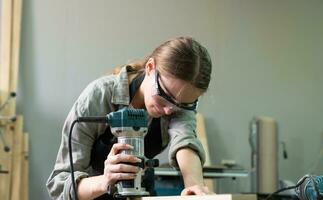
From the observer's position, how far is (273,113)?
4117 millimetres

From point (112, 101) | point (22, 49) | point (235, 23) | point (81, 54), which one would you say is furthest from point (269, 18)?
point (112, 101)

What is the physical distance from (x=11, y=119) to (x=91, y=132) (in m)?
1.95

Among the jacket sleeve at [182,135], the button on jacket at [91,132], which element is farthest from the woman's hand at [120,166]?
the jacket sleeve at [182,135]

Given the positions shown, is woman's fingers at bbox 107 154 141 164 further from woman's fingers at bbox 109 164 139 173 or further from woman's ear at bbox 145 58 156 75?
woman's ear at bbox 145 58 156 75

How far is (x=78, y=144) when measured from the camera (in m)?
1.53

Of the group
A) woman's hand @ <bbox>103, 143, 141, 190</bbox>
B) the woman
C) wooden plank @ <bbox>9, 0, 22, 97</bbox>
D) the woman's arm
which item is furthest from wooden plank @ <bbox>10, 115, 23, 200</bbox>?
woman's hand @ <bbox>103, 143, 141, 190</bbox>

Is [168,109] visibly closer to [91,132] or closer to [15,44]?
[91,132]

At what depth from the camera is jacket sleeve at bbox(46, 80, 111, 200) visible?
149 centimetres

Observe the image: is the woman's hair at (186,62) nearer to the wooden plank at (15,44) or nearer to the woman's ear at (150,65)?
the woman's ear at (150,65)

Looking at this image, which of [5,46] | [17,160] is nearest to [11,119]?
[17,160]

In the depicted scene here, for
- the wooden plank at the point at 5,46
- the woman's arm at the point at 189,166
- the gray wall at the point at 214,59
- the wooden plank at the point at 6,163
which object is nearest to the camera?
the woman's arm at the point at 189,166

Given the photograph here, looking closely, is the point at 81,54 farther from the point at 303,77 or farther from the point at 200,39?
the point at 303,77

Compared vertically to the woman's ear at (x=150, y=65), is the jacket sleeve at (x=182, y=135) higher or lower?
lower

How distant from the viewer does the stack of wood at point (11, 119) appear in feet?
10.7
